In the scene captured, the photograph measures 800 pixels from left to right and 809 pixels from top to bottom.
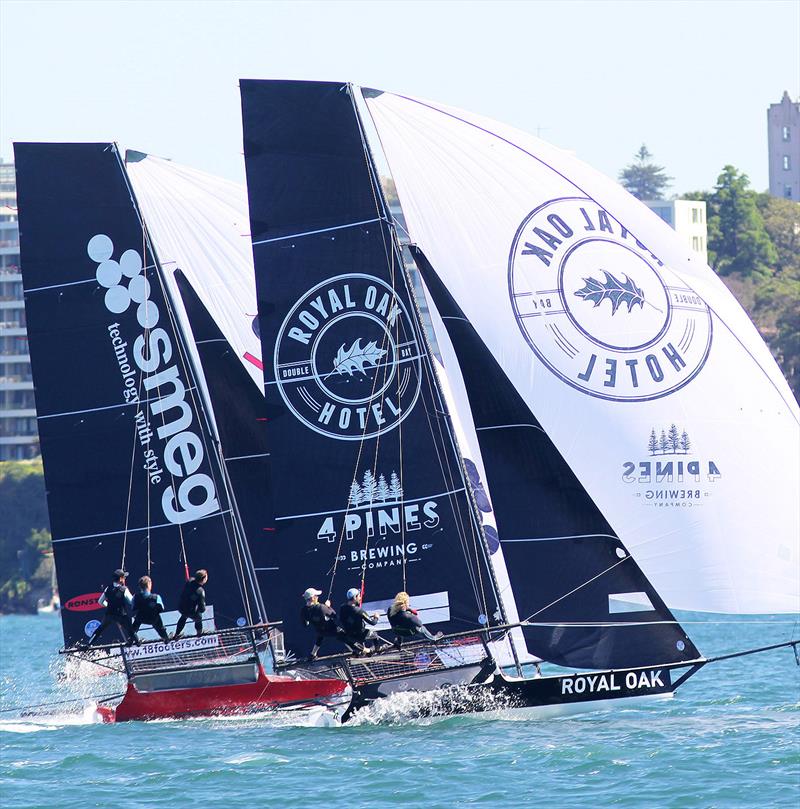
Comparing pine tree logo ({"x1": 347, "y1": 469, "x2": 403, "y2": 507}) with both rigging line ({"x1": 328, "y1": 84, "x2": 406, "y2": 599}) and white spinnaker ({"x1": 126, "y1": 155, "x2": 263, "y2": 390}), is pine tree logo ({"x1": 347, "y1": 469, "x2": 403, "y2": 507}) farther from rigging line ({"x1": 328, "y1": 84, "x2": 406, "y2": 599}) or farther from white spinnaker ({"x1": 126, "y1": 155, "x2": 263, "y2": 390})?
white spinnaker ({"x1": 126, "y1": 155, "x2": 263, "y2": 390})

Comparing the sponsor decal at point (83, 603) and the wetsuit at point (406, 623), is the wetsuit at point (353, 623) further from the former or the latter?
the sponsor decal at point (83, 603)

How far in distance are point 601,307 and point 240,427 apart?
6208mm

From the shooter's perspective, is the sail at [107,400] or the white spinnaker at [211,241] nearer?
the sail at [107,400]

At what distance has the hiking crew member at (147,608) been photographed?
21.4 m

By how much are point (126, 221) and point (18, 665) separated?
19282 millimetres

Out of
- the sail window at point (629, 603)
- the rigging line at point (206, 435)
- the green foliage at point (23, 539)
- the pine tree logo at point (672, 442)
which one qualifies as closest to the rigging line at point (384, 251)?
the rigging line at point (206, 435)

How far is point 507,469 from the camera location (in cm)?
2006

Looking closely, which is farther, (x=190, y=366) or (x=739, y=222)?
(x=739, y=222)

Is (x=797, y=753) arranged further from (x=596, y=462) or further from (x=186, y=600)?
(x=186, y=600)

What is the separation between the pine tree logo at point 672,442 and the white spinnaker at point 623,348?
2cm

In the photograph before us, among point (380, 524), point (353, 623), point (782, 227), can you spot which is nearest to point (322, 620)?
point (353, 623)

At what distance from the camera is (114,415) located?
22.7m

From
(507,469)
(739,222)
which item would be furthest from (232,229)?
(739,222)

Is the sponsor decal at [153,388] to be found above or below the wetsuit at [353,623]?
above
